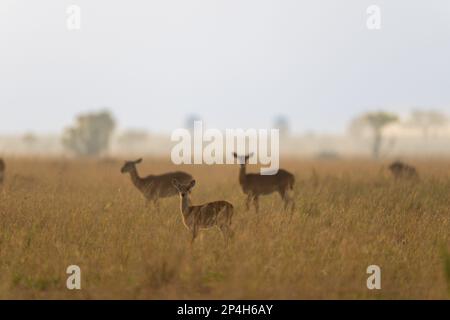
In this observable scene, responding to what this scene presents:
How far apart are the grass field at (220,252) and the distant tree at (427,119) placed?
11455 cm

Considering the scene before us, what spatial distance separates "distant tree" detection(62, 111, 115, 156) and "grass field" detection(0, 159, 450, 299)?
167 ft

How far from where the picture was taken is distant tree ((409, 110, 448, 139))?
120 m

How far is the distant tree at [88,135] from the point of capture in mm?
61531

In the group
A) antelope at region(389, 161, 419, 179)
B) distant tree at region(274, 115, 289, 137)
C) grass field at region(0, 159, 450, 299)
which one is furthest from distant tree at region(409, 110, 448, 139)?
grass field at region(0, 159, 450, 299)

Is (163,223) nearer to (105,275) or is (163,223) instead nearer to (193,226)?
(193,226)

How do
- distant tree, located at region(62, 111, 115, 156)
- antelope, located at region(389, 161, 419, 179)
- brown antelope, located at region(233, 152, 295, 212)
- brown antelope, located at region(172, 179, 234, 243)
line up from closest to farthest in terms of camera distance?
1. brown antelope, located at region(172, 179, 234, 243)
2. brown antelope, located at region(233, 152, 295, 212)
3. antelope, located at region(389, 161, 419, 179)
4. distant tree, located at region(62, 111, 115, 156)

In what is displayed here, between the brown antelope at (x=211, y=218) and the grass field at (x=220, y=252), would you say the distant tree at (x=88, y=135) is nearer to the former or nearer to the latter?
the grass field at (x=220, y=252)

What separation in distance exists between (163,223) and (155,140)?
146m

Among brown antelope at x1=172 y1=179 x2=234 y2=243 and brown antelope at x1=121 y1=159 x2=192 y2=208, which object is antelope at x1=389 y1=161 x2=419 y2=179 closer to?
brown antelope at x1=121 y1=159 x2=192 y2=208

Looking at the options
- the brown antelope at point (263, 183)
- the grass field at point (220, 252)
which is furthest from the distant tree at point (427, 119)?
the grass field at point (220, 252)

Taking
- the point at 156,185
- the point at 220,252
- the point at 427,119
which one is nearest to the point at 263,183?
the point at 156,185

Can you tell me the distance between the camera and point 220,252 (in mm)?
8250

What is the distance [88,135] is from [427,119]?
8297cm
